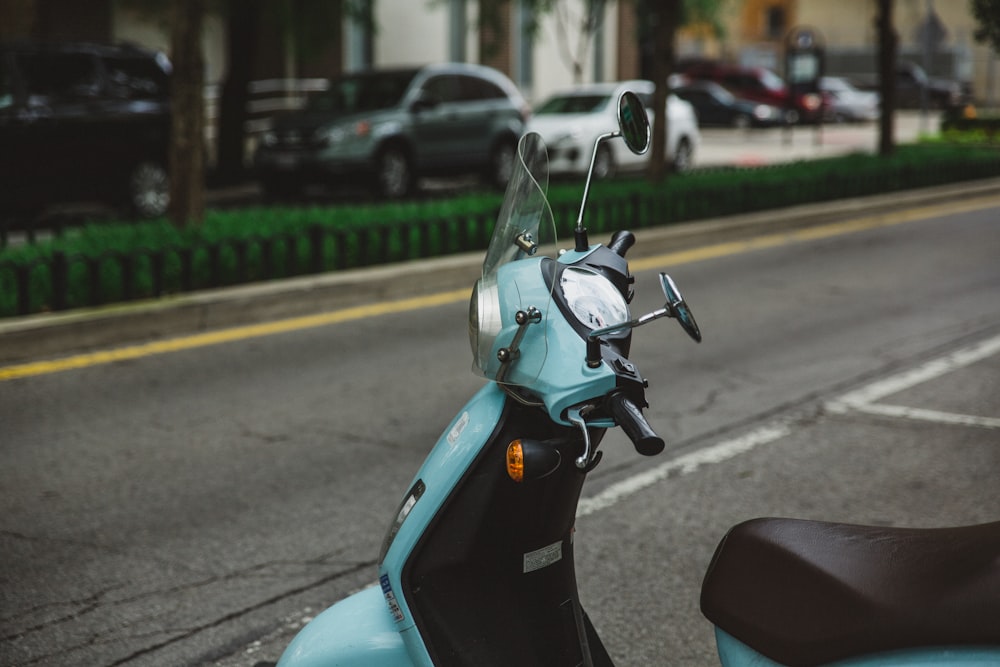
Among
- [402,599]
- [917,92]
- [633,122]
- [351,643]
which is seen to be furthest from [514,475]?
[917,92]

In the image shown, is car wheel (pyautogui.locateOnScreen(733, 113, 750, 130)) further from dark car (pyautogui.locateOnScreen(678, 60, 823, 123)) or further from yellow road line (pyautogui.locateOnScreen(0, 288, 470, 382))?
yellow road line (pyautogui.locateOnScreen(0, 288, 470, 382))

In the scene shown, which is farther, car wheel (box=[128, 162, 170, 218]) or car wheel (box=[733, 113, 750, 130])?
car wheel (box=[733, 113, 750, 130])

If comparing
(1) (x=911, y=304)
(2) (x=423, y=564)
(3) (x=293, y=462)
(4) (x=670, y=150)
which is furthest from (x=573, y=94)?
(2) (x=423, y=564)

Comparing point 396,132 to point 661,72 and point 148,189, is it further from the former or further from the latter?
point 661,72

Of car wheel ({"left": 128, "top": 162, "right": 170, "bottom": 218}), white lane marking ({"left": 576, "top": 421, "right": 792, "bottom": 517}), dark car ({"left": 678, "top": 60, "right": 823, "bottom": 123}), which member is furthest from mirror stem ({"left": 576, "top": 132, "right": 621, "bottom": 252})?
dark car ({"left": 678, "top": 60, "right": 823, "bottom": 123})

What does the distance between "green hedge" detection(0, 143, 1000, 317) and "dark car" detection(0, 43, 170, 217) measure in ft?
9.22

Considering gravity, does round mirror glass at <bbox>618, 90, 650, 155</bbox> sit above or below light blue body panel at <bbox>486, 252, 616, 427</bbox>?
above

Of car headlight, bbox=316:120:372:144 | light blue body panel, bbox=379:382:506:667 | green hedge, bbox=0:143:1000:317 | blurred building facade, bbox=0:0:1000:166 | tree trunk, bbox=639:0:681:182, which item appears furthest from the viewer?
blurred building facade, bbox=0:0:1000:166

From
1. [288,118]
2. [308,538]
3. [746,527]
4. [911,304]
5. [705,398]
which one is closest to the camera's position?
[746,527]

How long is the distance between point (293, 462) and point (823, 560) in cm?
378

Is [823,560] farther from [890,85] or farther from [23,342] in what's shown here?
[890,85]

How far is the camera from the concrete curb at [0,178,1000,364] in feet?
24.7

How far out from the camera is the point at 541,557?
2580 mm

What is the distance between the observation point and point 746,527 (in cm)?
229
